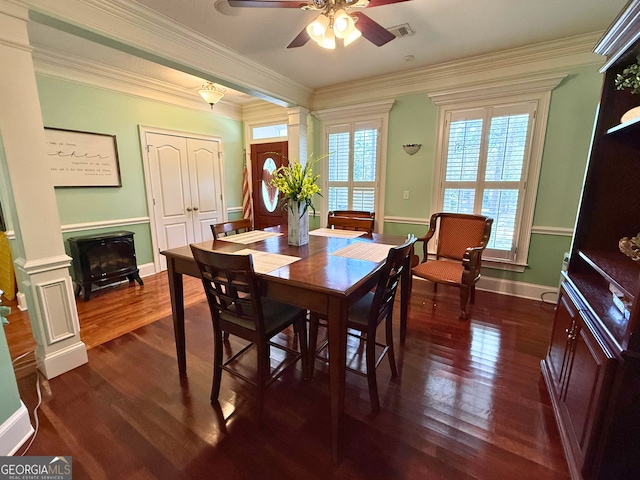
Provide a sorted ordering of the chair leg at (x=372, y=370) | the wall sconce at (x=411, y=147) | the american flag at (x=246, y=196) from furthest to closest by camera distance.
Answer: the american flag at (x=246, y=196) < the wall sconce at (x=411, y=147) < the chair leg at (x=372, y=370)

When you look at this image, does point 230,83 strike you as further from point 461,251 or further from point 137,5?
point 461,251

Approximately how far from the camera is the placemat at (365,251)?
1.78 m

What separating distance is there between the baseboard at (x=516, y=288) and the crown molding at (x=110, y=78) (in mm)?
4678

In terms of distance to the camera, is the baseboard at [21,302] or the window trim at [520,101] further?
the baseboard at [21,302]

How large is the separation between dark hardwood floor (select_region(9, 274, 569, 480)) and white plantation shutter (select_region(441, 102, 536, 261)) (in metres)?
1.28

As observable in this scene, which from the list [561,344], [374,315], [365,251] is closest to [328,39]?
[365,251]

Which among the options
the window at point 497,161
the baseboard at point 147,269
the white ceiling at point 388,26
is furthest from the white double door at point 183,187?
the window at point 497,161

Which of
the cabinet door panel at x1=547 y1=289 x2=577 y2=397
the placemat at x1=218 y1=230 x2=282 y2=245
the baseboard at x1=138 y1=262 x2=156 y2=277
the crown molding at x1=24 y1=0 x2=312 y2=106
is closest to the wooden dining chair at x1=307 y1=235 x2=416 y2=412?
the placemat at x1=218 y1=230 x2=282 y2=245

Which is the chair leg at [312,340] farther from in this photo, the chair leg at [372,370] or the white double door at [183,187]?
the white double door at [183,187]

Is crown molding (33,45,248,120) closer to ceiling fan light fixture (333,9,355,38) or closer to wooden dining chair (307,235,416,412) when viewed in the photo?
ceiling fan light fixture (333,9,355,38)

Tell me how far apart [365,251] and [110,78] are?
12.2 feet

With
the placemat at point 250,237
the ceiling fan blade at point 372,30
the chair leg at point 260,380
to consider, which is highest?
the ceiling fan blade at point 372,30

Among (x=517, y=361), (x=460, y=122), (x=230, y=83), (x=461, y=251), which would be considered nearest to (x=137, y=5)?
(x=230, y=83)

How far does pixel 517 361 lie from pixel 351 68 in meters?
3.33
